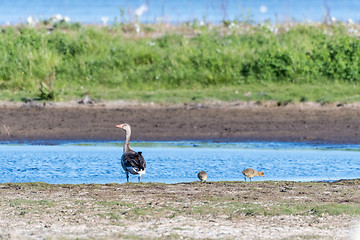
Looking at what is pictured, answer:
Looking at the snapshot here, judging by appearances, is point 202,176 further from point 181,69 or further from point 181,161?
point 181,69

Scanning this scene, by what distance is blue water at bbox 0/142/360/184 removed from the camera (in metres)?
10.4

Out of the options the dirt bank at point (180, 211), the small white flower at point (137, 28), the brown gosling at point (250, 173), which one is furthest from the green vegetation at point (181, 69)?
the dirt bank at point (180, 211)

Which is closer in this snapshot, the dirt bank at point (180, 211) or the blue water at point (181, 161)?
the dirt bank at point (180, 211)

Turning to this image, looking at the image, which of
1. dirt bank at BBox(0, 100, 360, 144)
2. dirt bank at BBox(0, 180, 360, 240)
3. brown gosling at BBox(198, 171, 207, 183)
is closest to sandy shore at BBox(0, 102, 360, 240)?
dirt bank at BBox(0, 180, 360, 240)

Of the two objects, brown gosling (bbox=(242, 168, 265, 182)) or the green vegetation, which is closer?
brown gosling (bbox=(242, 168, 265, 182))

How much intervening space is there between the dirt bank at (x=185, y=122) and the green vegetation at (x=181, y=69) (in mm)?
449

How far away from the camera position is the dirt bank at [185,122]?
14680 mm

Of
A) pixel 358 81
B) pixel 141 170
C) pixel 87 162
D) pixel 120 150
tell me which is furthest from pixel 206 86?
pixel 141 170

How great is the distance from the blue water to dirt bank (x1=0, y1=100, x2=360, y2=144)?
739mm

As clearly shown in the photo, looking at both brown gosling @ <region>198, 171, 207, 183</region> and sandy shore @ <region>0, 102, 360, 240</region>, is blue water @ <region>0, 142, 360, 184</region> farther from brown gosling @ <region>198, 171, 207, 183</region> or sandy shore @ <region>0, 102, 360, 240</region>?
sandy shore @ <region>0, 102, 360, 240</region>

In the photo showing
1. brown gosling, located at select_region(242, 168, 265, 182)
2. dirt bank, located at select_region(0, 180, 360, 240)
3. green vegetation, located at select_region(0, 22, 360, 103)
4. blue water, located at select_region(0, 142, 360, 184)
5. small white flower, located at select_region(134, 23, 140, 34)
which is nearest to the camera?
dirt bank, located at select_region(0, 180, 360, 240)

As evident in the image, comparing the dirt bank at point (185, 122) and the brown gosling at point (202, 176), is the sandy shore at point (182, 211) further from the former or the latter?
the dirt bank at point (185, 122)

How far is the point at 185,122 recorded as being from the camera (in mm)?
15766

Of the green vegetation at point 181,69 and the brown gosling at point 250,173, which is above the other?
the green vegetation at point 181,69
